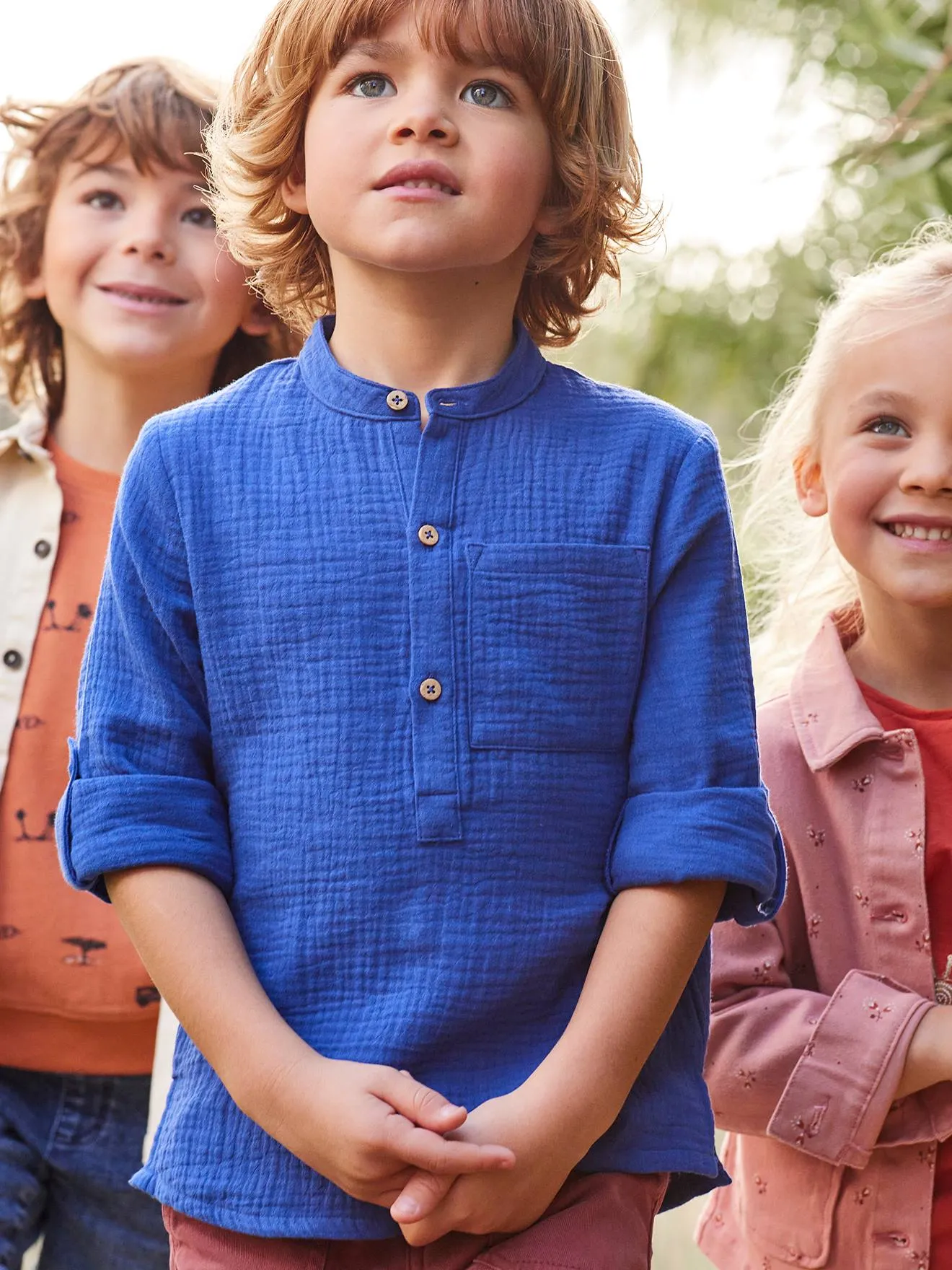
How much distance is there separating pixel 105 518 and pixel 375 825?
979 mm

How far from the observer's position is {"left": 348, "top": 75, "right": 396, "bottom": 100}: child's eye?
1.37m

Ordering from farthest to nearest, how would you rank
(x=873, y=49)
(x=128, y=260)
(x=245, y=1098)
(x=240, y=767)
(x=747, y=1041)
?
(x=873, y=49), (x=128, y=260), (x=747, y=1041), (x=240, y=767), (x=245, y=1098)

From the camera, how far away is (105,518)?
2.11 meters

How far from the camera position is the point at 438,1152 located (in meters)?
1.15

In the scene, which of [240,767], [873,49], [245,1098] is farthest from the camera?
[873,49]

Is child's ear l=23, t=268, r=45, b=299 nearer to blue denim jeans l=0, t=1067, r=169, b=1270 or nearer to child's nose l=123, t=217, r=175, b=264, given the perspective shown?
child's nose l=123, t=217, r=175, b=264

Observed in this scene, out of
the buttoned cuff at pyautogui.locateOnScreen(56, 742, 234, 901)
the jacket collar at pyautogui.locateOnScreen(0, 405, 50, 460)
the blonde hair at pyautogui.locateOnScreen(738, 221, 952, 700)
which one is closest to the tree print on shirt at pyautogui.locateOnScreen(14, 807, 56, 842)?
the jacket collar at pyautogui.locateOnScreen(0, 405, 50, 460)

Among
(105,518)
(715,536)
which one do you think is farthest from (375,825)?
(105,518)

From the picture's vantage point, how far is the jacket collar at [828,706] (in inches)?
68.2

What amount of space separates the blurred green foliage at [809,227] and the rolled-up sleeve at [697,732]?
1016mm

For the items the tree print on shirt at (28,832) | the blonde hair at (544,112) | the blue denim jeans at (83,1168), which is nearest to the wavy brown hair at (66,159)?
the blonde hair at (544,112)

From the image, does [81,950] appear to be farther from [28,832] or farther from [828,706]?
[828,706]

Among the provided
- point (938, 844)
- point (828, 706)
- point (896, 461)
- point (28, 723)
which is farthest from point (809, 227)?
point (28, 723)

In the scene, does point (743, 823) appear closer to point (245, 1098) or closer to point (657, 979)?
point (657, 979)
